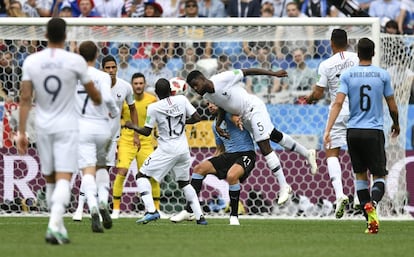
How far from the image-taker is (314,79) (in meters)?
19.8

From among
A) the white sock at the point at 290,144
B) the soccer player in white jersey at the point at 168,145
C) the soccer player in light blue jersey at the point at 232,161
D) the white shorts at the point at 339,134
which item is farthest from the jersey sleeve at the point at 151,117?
the white shorts at the point at 339,134

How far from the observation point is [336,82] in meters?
16.3

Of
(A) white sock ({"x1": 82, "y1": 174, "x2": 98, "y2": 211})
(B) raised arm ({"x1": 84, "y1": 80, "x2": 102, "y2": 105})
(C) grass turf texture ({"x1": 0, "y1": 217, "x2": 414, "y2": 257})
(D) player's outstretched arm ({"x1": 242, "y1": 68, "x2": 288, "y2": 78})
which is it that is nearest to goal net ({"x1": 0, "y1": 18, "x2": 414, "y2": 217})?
(C) grass turf texture ({"x1": 0, "y1": 217, "x2": 414, "y2": 257})

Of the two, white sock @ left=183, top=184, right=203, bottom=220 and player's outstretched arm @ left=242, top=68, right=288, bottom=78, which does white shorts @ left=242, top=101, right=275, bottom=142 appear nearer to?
player's outstretched arm @ left=242, top=68, right=288, bottom=78

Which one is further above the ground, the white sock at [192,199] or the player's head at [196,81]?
the player's head at [196,81]

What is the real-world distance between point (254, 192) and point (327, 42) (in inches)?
117

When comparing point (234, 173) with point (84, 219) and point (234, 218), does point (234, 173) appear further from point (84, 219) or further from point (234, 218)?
point (84, 219)

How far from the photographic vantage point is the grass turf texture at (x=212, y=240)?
1078 centimetres

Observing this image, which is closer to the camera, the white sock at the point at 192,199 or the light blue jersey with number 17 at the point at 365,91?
the light blue jersey with number 17 at the point at 365,91

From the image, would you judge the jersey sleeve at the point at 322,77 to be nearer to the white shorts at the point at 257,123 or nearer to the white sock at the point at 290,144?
the white shorts at the point at 257,123

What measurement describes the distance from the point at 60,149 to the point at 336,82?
20.0ft

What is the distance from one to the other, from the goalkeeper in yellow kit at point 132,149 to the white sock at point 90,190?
492 centimetres

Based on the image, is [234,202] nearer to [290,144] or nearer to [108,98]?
[290,144]

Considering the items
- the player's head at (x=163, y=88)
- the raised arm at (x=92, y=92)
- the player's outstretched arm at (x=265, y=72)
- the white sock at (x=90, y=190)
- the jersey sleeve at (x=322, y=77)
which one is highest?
the raised arm at (x=92, y=92)
